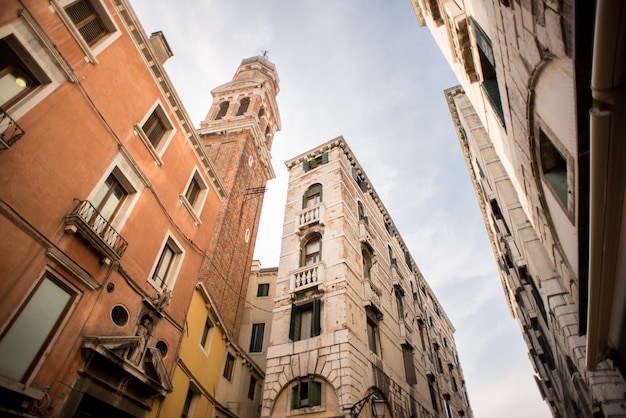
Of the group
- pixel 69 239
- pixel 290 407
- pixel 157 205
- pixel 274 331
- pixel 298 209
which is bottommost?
pixel 290 407

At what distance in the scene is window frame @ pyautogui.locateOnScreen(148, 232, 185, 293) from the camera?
31.6 feet

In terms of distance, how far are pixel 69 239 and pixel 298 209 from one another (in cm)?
1129

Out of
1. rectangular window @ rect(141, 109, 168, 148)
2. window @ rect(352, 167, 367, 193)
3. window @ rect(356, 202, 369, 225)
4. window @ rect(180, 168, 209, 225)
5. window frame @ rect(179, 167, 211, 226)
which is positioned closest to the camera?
rectangular window @ rect(141, 109, 168, 148)

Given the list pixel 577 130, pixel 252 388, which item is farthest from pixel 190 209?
pixel 577 130

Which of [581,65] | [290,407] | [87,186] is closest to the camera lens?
[581,65]

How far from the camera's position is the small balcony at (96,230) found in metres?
6.86

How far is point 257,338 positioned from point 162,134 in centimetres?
1375

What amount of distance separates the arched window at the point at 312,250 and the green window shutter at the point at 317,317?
2105 millimetres

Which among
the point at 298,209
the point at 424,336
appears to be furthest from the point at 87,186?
the point at 424,336

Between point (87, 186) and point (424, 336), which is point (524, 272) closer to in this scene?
point (424, 336)

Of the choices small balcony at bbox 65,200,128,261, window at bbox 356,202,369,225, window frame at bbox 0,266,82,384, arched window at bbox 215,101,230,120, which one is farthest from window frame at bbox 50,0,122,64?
arched window at bbox 215,101,230,120

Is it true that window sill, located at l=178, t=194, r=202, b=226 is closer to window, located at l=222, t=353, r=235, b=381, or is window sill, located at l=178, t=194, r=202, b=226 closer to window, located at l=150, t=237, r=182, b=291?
window, located at l=150, t=237, r=182, b=291

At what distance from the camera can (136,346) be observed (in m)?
8.23

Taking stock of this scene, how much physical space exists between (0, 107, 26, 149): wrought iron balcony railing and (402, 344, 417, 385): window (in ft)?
54.3
